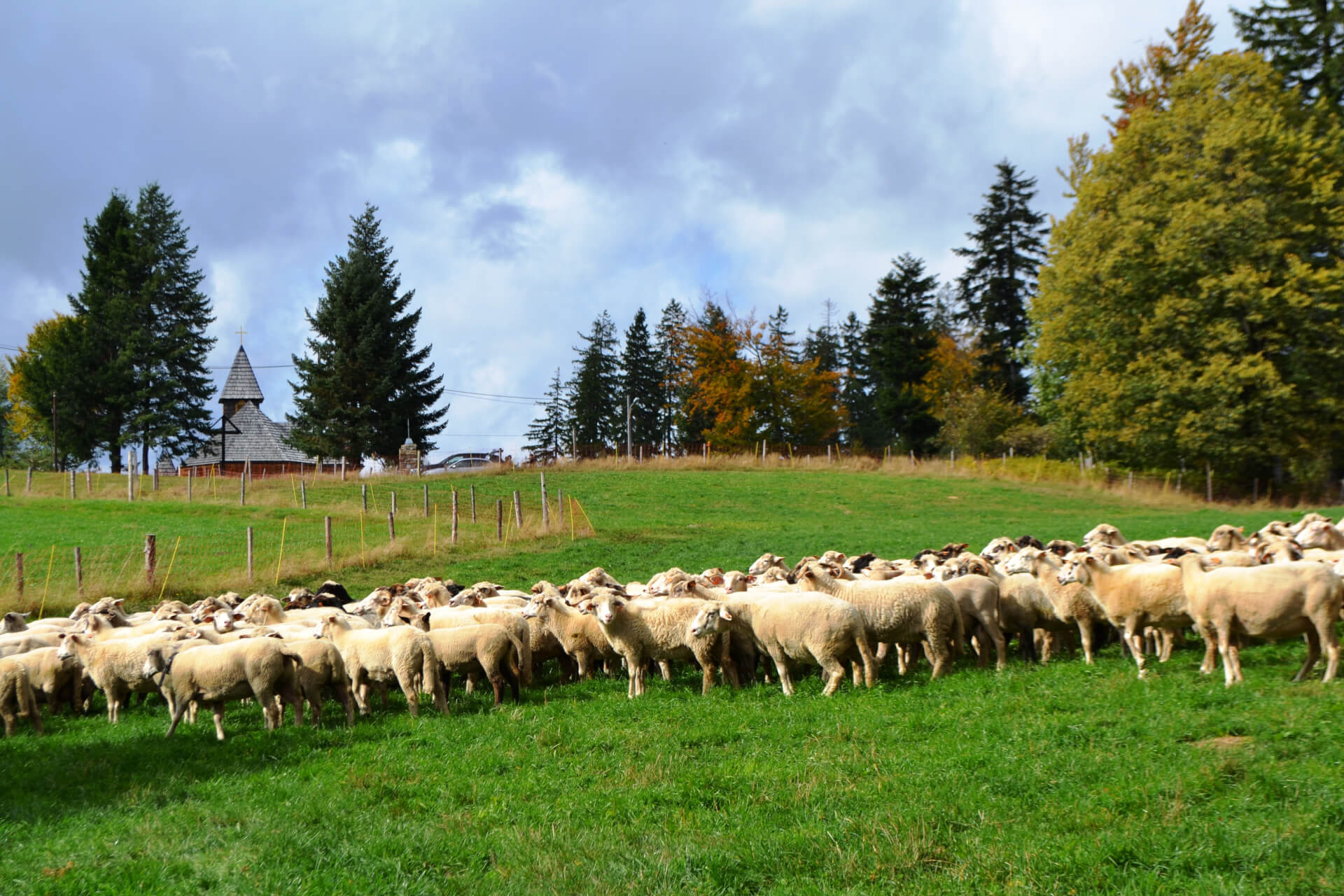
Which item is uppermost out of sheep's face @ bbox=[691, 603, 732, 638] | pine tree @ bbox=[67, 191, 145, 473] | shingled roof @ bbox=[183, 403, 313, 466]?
pine tree @ bbox=[67, 191, 145, 473]

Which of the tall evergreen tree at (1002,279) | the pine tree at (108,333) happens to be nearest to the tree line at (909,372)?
the tall evergreen tree at (1002,279)

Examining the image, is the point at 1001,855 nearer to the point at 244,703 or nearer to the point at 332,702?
the point at 332,702

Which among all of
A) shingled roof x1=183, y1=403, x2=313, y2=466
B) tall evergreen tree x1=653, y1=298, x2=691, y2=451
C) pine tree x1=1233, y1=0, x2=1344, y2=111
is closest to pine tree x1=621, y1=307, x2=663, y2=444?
tall evergreen tree x1=653, y1=298, x2=691, y2=451

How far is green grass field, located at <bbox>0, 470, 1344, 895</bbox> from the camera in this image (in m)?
6.34

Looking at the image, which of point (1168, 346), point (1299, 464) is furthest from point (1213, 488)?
point (1168, 346)

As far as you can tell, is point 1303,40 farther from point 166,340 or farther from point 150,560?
point 166,340

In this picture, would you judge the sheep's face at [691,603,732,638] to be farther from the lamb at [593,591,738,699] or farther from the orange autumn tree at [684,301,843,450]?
the orange autumn tree at [684,301,843,450]

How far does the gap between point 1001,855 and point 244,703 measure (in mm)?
10526

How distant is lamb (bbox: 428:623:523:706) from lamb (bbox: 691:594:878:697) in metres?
2.39

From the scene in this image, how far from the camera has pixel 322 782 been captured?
29.3 ft

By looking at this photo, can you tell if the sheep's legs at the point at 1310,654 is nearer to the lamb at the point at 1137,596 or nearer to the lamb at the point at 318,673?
the lamb at the point at 1137,596

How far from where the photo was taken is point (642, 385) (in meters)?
90.4

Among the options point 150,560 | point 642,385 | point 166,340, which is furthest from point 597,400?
point 150,560

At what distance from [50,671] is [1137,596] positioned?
Result: 1303 cm
